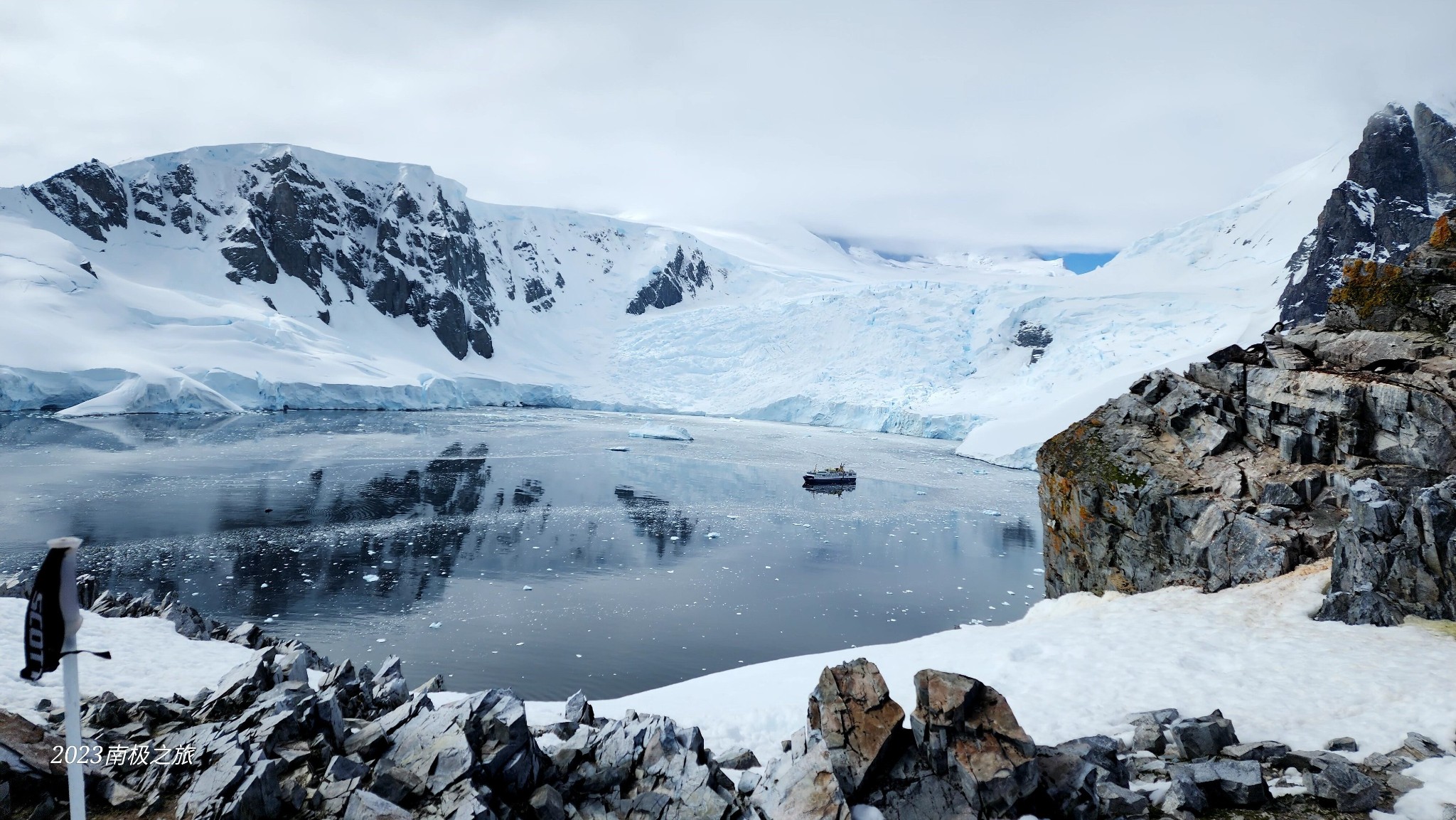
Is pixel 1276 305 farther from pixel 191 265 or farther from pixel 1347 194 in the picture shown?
pixel 191 265

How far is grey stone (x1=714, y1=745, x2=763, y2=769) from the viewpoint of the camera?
7199mm

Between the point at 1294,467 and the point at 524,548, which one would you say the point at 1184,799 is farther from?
the point at 524,548

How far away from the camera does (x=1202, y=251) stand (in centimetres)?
10812

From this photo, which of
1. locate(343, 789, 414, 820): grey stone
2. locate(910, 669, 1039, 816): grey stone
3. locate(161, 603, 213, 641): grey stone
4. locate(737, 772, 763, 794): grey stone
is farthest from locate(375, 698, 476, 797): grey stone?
locate(161, 603, 213, 641): grey stone

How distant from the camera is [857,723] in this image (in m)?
6.04

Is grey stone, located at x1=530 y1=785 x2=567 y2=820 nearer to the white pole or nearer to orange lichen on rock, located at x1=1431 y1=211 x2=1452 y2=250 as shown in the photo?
the white pole

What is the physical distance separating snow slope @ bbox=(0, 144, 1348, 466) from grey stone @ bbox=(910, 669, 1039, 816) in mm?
47169

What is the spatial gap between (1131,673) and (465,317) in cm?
12819

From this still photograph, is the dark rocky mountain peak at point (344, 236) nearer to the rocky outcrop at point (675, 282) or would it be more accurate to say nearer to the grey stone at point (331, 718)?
the rocky outcrop at point (675, 282)

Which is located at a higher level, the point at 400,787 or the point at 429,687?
the point at 400,787

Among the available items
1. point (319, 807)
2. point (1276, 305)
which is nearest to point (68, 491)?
point (319, 807)

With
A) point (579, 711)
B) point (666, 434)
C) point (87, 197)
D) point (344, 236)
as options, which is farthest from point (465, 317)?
point (579, 711)

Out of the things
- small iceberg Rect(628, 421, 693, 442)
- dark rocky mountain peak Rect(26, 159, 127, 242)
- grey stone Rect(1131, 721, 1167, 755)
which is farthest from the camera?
dark rocky mountain peak Rect(26, 159, 127, 242)

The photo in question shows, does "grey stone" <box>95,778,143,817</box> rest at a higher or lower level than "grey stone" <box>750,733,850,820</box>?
higher
